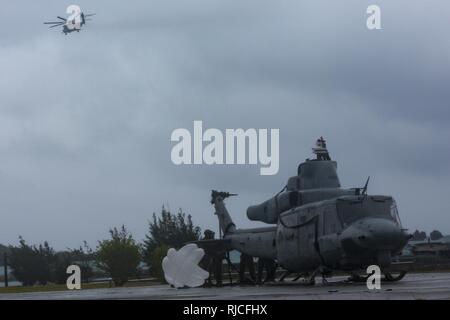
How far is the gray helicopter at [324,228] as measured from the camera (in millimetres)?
23562

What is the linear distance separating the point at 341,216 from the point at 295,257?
332cm

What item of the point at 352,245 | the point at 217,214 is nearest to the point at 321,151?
the point at 352,245

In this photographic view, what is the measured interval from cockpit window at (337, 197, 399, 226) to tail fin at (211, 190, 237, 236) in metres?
12.2

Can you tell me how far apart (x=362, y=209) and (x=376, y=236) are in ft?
5.58

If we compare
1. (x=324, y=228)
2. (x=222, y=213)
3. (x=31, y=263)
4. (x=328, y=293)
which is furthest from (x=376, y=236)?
(x=31, y=263)

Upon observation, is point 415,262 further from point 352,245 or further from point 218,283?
point 352,245

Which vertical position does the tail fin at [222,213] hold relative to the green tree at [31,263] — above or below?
above

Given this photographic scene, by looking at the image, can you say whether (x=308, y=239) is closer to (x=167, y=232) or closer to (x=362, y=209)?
(x=362, y=209)

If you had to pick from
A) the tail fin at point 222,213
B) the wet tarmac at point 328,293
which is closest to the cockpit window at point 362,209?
the wet tarmac at point 328,293

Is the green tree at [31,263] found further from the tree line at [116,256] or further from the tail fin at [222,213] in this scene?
the tail fin at [222,213]

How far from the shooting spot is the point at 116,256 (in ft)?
145

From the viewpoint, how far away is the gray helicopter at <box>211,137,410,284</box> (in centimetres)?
2356

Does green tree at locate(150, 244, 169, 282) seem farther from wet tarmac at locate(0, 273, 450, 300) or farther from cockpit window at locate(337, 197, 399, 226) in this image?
cockpit window at locate(337, 197, 399, 226)
